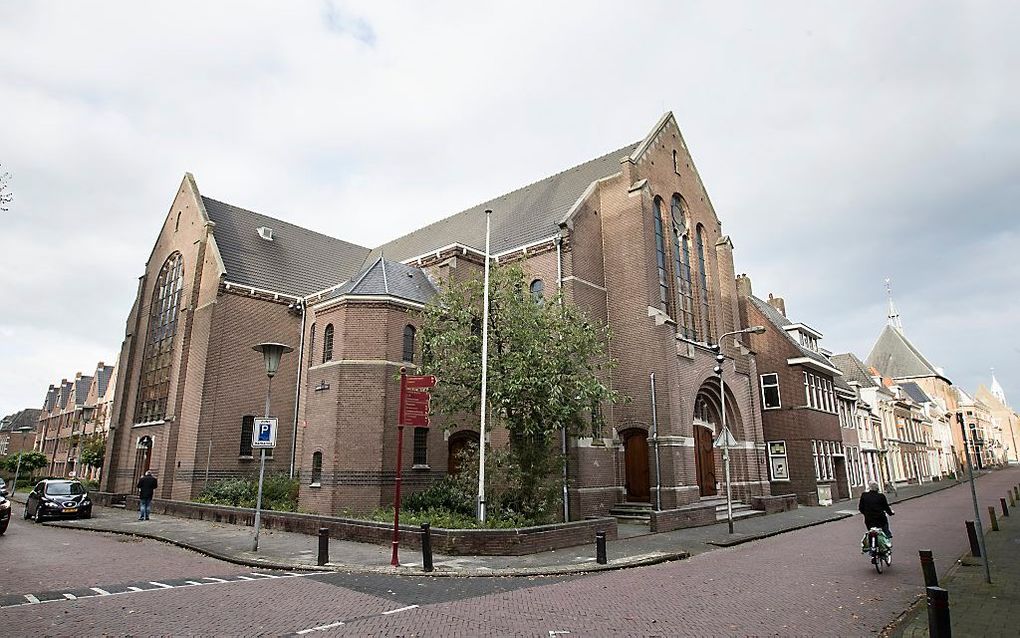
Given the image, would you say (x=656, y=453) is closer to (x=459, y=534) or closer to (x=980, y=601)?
(x=459, y=534)

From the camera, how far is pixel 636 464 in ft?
78.2

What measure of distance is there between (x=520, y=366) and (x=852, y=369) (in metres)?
38.9

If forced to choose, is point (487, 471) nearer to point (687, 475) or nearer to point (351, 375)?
point (351, 375)

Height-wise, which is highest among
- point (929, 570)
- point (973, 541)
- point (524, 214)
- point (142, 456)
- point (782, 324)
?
point (524, 214)

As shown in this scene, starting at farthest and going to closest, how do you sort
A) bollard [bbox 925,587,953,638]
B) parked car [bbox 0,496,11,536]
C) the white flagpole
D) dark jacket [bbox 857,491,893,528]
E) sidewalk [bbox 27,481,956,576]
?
1. parked car [bbox 0,496,11,536]
2. the white flagpole
3. sidewalk [bbox 27,481,956,576]
4. dark jacket [bbox 857,491,893,528]
5. bollard [bbox 925,587,953,638]

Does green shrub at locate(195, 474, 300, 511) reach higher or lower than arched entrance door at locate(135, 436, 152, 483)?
lower

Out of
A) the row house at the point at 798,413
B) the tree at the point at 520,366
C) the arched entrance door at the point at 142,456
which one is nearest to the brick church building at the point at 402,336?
the arched entrance door at the point at 142,456

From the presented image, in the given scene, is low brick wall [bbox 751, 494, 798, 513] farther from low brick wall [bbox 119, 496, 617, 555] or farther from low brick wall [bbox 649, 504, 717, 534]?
low brick wall [bbox 119, 496, 617, 555]

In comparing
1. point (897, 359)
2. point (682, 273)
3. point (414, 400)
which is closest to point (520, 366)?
point (414, 400)

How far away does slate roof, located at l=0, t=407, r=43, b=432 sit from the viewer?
270ft

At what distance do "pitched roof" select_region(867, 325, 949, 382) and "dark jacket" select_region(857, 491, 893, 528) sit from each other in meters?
75.2

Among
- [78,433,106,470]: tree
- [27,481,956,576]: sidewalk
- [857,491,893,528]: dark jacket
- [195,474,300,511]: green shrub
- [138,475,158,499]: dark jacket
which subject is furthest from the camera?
[78,433,106,470]: tree

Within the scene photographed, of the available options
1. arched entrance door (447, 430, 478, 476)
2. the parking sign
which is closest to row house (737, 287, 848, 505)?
arched entrance door (447, 430, 478, 476)

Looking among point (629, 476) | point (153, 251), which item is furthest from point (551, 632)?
point (153, 251)
